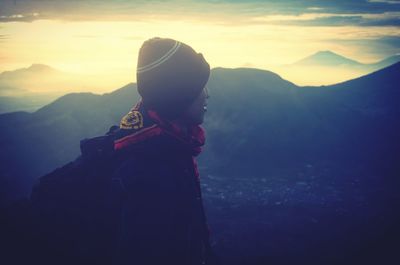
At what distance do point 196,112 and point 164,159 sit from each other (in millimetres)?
509

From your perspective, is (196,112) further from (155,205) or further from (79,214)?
(79,214)

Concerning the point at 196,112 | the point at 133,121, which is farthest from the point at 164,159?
the point at 196,112

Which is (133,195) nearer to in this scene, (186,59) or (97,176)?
(97,176)

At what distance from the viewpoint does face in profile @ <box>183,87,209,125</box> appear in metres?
2.14

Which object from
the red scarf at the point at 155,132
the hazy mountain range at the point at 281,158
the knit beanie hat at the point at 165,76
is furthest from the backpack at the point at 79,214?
the hazy mountain range at the point at 281,158

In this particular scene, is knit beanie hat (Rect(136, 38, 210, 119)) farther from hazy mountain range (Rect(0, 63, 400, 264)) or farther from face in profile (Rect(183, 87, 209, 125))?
hazy mountain range (Rect(0, 63, 400, 264))

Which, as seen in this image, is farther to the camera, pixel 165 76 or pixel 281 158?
pixel 281 158

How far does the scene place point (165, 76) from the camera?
204cm

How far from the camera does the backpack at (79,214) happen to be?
1.80 meters

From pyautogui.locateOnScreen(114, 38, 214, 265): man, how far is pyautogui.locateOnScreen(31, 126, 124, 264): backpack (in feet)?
0.50

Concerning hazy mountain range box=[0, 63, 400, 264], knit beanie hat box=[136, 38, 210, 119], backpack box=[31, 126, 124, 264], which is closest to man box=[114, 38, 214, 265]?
knit beanie hat box=[136, 38, 210, 119]

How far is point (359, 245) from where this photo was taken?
25.8 m

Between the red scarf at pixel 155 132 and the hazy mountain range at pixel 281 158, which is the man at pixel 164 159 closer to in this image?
the red scarf at pixel 155 132

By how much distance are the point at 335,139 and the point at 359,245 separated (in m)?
26.7
